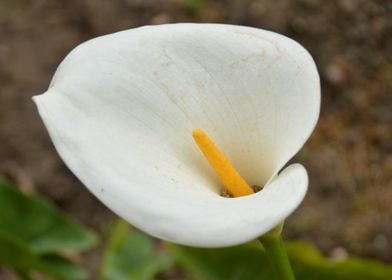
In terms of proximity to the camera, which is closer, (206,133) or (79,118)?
(79,118)

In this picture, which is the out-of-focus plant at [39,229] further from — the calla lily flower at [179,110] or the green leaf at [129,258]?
the calla lily flower at [179,110]

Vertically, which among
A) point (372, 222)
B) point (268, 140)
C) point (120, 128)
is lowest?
point (372, 222)

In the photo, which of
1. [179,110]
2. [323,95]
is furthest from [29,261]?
[323,95]

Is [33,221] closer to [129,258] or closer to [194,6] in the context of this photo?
[129,258]

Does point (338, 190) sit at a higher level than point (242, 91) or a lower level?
lower

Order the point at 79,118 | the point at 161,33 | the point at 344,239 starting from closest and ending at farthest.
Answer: the point at 79,118 < the point at 161,33 < the point at 344,239

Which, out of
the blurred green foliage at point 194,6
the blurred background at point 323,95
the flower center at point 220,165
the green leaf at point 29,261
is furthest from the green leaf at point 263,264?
the blurred green foliage at point 194,6

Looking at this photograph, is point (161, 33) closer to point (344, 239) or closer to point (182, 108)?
point (182, 108)

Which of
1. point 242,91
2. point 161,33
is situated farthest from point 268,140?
point 161,33
